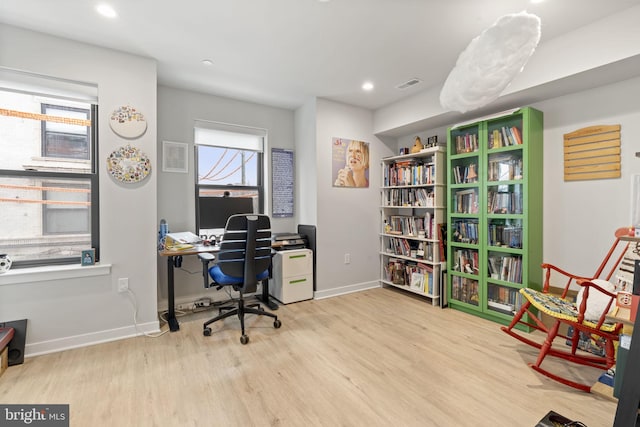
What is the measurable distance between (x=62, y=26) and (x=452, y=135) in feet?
12.2

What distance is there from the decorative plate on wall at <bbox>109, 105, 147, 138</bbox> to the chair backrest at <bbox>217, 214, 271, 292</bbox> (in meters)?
1.16

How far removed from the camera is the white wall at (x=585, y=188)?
2260mm

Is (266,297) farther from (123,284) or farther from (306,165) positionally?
(306,165)

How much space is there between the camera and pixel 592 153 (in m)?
2.43

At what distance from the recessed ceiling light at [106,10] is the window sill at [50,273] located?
1948 millimetres

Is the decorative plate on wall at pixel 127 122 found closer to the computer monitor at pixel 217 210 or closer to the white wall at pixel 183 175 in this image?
the white wall at pixel 183 175

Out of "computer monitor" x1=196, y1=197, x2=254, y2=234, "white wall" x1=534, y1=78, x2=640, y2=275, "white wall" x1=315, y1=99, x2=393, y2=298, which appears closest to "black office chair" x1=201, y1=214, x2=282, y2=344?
"computer monitor" x1=196, y1=197, x2=254, y2=234

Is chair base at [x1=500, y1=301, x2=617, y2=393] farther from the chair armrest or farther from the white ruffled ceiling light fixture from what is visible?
the chair armrest

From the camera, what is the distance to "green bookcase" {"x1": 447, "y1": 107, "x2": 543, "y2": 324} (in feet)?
8.64

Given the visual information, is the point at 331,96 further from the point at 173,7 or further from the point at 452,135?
the point at 173,7

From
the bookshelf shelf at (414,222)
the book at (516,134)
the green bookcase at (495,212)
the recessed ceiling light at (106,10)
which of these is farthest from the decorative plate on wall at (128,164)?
the book at (516,134)

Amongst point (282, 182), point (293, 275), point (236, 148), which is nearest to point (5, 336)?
point (293, 275)

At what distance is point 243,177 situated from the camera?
12.2ft

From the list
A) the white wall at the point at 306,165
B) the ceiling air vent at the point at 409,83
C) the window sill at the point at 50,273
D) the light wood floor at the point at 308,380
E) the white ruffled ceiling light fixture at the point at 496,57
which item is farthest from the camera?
the white wall at the point at 306,165
